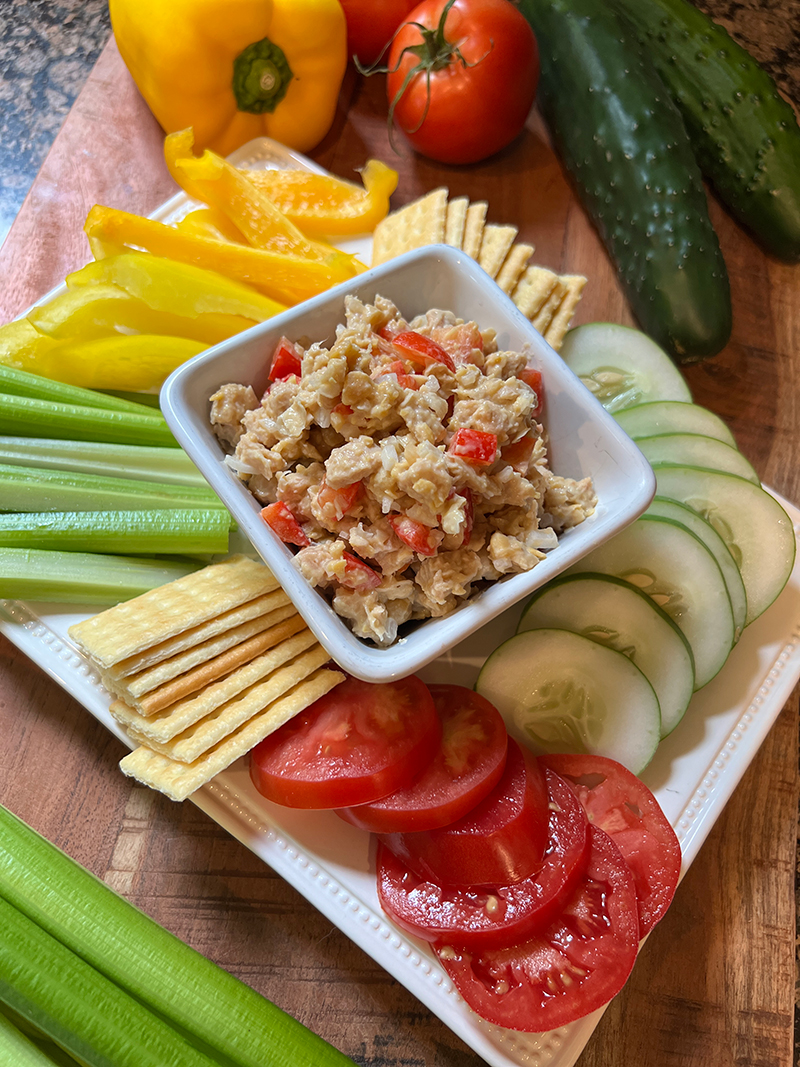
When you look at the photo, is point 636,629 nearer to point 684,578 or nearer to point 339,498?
point 684,578

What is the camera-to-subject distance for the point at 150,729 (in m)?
1.58

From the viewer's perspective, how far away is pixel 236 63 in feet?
7.89

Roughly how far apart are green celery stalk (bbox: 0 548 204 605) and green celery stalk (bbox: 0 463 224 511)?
12cm

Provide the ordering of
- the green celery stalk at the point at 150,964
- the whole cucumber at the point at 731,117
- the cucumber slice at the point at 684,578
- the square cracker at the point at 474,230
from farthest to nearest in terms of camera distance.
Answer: the whole cucumber at the point at 731,117, the square cracker at the point at 474,230, the cucumber slice at the point at 684,578, the green celery stalk at the point at 150,964

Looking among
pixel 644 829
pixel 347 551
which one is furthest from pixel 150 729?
pixel 644 829

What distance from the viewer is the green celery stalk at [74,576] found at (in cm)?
177

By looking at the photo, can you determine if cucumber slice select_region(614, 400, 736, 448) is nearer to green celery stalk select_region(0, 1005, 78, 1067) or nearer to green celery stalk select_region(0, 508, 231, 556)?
green celery stalk select_region(0, 508, 231, 556)

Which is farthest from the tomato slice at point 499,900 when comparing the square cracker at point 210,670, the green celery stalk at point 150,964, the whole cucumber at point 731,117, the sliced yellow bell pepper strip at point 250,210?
the whole cucumber at point 731,117

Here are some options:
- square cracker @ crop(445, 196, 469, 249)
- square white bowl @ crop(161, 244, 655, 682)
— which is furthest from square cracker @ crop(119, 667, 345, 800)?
square cracker @ crop(445, 196, 469, 249)

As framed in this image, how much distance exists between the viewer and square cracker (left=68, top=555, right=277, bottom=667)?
1.59 metres

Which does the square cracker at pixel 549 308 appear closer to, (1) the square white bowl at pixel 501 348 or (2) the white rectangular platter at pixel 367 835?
(1) the square white bowl at pixel 501 348

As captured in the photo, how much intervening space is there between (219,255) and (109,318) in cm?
35

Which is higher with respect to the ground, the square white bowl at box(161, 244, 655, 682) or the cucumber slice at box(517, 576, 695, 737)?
the square white bowl at box(161, 244, 655, 682)

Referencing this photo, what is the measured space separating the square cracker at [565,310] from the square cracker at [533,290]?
0.19ft
